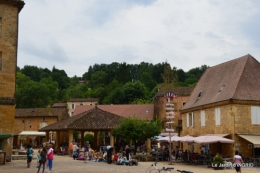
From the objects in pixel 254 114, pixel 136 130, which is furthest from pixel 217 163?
pixel 136 130

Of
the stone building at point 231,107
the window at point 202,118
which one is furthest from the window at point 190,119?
the window at point 202,118

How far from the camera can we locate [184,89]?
183 ft

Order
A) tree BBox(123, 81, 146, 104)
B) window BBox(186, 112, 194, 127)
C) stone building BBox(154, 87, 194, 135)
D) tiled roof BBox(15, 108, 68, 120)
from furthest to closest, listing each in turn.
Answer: tree BBox(123, 81, 146, 104), tiled roof BBox(15, 108, 68, 120), stone building BBox(154, 87, 194, 135), window BBox(186, 112, 194, 127)

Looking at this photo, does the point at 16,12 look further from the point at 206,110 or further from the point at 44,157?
the point at 206,110

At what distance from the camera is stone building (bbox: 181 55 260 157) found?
26.1 m

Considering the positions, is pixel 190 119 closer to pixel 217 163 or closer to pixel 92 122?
pixel 92 122

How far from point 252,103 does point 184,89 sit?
2902 centimetres

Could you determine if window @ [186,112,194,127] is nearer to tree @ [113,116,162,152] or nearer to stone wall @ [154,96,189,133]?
tree @ [113,116,162,152]

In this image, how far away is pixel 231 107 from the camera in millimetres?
26266

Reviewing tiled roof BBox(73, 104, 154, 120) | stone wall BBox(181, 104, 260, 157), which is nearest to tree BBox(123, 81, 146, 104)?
tiled roof BBox(73, 104, 154, 120)

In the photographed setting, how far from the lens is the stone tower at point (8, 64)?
22906 millimetres

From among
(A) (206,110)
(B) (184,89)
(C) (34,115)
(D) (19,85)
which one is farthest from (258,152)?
(D) (19,85)

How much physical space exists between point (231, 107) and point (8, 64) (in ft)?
55.0

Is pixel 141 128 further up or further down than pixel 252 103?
further down
